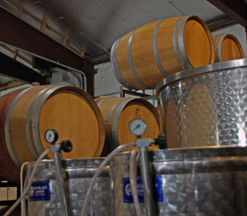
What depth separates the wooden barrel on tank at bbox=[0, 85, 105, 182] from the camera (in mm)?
2135

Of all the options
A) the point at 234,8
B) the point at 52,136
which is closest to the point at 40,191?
the point at 52,136

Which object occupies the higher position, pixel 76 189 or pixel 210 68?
pixel 210 68

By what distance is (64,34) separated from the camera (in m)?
6.96

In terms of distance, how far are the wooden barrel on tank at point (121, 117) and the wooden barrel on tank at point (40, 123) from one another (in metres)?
0.28

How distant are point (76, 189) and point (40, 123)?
0.90 m

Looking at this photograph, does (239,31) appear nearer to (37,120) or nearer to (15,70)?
(37,120)

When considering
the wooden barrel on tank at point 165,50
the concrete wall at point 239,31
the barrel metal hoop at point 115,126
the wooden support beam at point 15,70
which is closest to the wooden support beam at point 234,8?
the wooden barrel on tank at point 165,50

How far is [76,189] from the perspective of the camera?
1394mm

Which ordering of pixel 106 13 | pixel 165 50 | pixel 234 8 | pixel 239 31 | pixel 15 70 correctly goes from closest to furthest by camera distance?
pixel 165 50 → pixel 234 8 → pixel 239 31 → pixel 106 13 → pixel 15 70

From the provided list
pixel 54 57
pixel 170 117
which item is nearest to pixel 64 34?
pixel 54 57

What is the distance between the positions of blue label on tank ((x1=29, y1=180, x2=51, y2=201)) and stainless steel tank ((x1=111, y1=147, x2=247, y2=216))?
48 cm

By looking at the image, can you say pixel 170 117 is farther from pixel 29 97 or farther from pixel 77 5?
pixel 77 5

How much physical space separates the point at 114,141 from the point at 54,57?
13.9ft

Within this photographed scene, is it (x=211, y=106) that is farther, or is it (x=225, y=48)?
(x=225, y=48)
